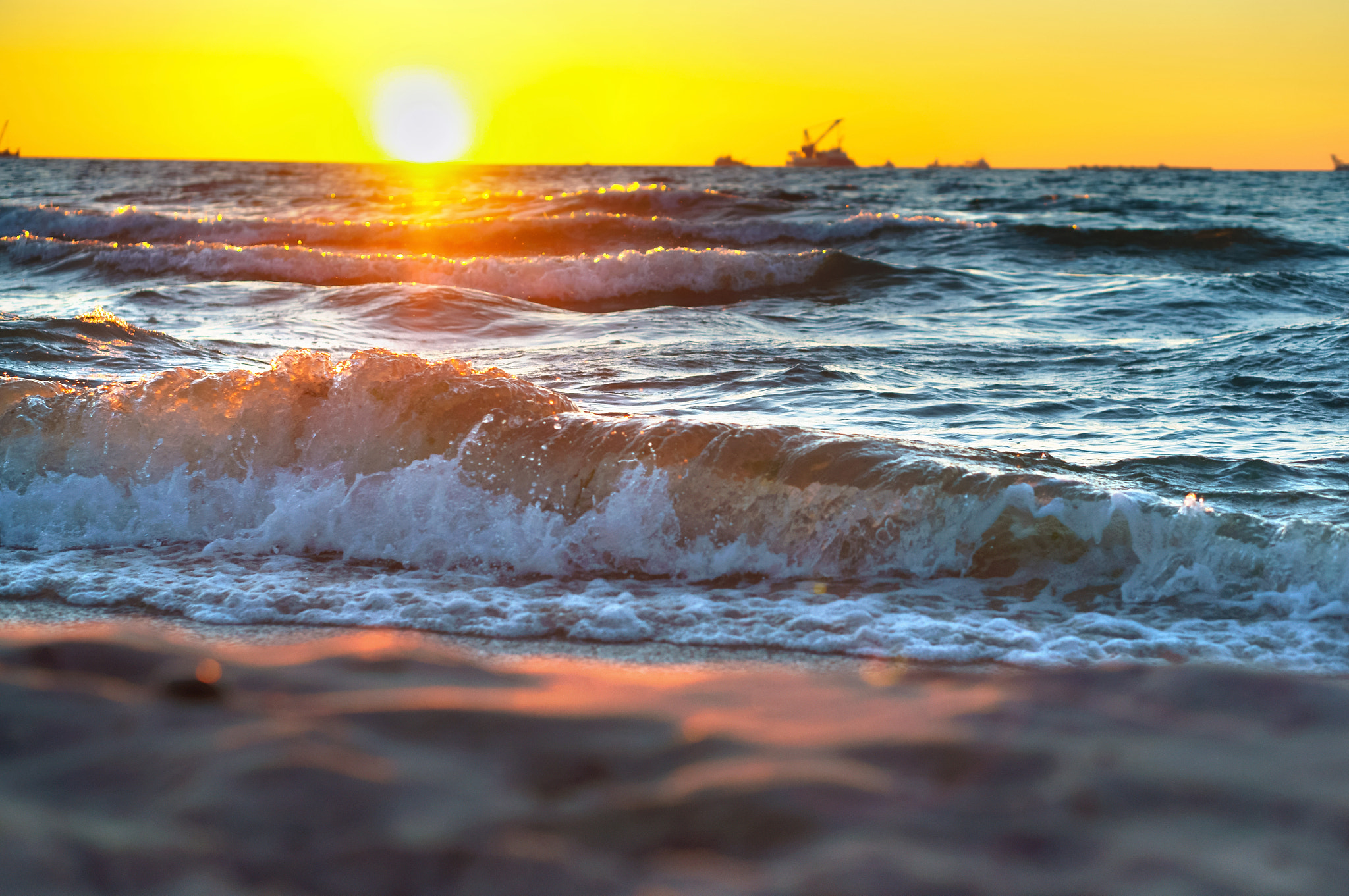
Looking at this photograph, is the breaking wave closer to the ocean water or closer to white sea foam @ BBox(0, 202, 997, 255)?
the ocean water

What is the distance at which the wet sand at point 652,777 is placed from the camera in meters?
1.40

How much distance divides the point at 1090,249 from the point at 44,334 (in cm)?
1295

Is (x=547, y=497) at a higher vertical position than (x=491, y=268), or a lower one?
lower

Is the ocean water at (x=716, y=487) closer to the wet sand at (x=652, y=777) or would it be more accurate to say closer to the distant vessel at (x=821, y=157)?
the wet sand at (x=652, y=777)

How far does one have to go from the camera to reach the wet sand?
140 cm

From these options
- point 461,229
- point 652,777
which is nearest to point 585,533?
point 652,777

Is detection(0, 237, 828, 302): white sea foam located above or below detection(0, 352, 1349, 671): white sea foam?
above

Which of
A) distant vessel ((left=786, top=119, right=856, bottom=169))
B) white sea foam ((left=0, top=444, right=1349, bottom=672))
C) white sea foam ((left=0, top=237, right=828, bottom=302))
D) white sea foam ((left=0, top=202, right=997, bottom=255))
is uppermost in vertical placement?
distant vessel ((left=786, top=119, right=856, bottom=169))

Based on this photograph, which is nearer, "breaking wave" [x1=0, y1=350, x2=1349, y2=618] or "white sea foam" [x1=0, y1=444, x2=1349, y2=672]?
"white sea foam" [x1=0, y1=444, x2=1349, y2=672]

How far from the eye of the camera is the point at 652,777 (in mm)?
1634

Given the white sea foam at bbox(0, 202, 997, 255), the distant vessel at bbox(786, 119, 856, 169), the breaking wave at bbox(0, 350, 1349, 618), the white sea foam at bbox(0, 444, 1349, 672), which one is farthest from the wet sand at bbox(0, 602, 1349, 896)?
the distant vessel at bbox(786, 119, 856, 169)

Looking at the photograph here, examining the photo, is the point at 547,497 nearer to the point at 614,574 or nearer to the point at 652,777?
the point at 614,574

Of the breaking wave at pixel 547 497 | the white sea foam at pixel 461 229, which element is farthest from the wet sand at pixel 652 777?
the white sea foam at pixel 461 229

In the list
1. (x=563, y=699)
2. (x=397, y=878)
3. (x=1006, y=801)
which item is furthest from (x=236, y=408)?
(x=1006, y=801)
